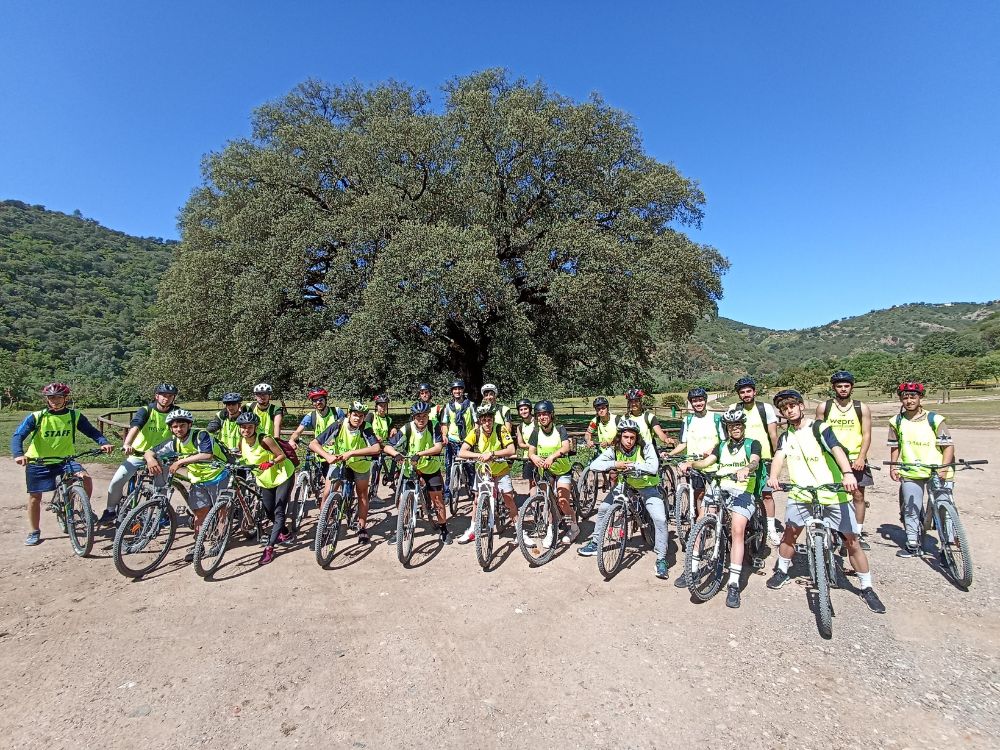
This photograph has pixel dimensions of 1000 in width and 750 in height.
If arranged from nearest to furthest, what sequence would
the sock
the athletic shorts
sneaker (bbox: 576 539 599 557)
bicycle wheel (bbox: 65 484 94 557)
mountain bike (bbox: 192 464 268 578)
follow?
the sock, mountain bike (bbox: 192 464 268 578), bicycle wheel (bbox: 65 484 94 557), sneaker (bbox: 576 539 599 557), the athletic shorts

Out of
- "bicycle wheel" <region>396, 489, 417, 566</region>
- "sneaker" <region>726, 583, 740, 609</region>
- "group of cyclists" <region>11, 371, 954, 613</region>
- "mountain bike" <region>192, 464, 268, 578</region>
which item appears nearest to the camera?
"sneaker" <region>726, 583, 740, 609</region>

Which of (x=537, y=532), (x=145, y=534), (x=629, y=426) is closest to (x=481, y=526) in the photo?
(x=537, y=532)

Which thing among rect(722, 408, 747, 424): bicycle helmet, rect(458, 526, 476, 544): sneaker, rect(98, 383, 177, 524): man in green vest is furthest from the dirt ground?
rect(722, 408, 747, 424): bicycle helmet

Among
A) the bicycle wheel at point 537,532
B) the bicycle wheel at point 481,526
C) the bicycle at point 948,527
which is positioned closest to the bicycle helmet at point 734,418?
the bicycle at point 948,527

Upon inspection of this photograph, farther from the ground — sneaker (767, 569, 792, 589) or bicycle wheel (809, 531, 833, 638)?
bicycle wheel (809, 531, 833, 638)

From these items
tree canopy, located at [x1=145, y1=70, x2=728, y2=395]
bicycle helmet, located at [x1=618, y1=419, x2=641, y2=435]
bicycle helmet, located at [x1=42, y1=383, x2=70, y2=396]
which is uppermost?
tree canopy, located at [x1=145, y1=70, x2=728, y2=395]

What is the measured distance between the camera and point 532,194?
57.2ft

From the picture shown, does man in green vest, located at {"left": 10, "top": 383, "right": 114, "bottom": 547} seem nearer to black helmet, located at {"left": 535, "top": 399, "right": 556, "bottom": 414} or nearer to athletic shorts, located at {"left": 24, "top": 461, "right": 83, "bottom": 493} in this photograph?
athletic shorts, located at {"left": 24, "top": 461, "right": 83, "bottom": 493}

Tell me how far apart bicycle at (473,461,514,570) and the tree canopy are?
8.46m

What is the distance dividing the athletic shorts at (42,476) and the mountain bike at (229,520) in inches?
90.7

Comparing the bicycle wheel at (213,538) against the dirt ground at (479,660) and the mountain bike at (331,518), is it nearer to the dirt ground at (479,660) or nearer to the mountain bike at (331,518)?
the dirt ground at (479,660)

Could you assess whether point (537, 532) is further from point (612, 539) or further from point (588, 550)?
point (612, 539)

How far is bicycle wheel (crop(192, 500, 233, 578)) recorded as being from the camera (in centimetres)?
534

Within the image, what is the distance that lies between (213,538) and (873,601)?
7.10 m
